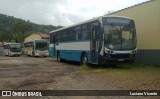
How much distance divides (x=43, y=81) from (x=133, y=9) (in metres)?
11.1

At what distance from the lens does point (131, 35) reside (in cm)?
1950

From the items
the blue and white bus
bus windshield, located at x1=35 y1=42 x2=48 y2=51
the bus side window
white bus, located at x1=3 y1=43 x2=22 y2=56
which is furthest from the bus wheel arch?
white bus, located at x1=3 y1=43 x2=22 y2=56

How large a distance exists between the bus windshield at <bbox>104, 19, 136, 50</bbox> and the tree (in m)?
68.3

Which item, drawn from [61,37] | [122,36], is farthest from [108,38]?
[61,37]

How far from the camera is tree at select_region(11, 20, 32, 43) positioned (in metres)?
85.4

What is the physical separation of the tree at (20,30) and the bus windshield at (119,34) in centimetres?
6829

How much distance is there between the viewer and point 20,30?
8612 cm

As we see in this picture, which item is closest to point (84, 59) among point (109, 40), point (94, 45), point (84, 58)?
point (84, 58)

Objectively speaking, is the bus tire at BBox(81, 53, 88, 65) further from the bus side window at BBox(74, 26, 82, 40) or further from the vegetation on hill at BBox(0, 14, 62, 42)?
the vegetation on hill at BBox(0, 14, 62, 42)

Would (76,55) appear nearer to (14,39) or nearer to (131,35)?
(131,35)

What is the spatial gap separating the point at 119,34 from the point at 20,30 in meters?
69.8

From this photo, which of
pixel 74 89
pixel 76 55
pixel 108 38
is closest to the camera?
pixel 74 89

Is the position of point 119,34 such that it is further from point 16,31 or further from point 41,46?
point 16,31

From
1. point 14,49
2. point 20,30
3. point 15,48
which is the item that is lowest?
point 14,49
